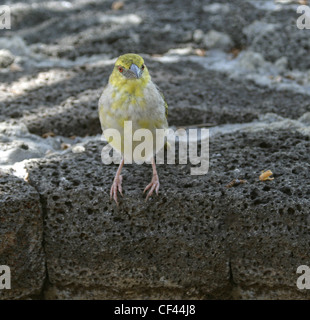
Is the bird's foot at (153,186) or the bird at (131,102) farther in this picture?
the bird at (131,102)

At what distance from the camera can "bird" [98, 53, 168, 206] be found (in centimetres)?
274

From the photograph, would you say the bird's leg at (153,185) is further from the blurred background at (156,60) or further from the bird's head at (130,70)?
the blurred background at (156,60)

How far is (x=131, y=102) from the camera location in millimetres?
2752

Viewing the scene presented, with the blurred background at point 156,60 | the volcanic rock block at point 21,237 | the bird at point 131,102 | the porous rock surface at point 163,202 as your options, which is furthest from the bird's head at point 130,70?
the volcanic rock block at point 21,237

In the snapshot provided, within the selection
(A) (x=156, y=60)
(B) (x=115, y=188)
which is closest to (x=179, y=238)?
(B) (x=115, y=188)

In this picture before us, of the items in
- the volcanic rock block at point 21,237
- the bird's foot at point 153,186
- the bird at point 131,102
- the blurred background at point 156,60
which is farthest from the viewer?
the blurred background at point 156,60

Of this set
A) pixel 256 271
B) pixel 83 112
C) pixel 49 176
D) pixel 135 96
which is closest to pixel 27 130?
pixel 83 112

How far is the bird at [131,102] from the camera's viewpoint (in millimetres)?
2738

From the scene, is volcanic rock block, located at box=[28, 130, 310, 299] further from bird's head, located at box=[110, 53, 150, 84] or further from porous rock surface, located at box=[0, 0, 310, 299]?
bird's head, located at box=[110, 53, 150, 84]

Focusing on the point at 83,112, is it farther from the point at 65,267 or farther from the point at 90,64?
the point at 65,267

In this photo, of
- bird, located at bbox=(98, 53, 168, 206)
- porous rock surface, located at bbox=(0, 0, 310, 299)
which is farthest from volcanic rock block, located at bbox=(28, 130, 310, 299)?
bird, located at bbox=(98, 53, 168, 206)

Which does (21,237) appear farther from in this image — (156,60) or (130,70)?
(156,60)

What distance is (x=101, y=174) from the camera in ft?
9.30

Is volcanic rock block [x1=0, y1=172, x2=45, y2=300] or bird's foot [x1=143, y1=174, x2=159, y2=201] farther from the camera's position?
bird's foot [x1=143, y1=174, x2=159, y2=201]
